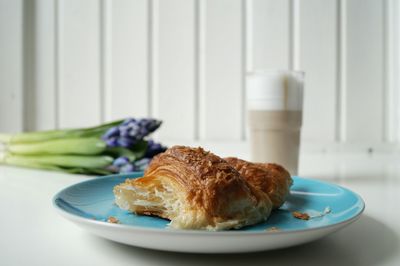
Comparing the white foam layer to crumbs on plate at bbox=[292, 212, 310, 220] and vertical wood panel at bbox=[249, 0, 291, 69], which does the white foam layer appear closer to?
crumbs on plate at bbox=[292, 212, 310, 220]

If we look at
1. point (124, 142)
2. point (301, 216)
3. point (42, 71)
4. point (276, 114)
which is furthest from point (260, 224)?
point (42, 71)

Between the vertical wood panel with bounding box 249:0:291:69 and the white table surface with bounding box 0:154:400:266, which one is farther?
the vertical wood panel with bounding box 249:0:291:69

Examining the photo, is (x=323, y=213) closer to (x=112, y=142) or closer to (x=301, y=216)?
(x=301, y=216)

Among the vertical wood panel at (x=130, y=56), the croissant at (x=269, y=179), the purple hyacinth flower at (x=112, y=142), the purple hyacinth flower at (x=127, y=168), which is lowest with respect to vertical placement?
the purple hyacinth flower at (x=127, y=168)

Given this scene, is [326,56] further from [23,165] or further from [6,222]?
[6,222]

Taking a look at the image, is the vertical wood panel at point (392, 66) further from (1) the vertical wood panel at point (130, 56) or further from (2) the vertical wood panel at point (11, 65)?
(2) the vertical wood panel at point (11, 65)

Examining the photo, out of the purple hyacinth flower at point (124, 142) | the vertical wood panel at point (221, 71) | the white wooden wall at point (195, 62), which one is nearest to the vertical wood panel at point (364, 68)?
the white wooden wall at point (195, 62)

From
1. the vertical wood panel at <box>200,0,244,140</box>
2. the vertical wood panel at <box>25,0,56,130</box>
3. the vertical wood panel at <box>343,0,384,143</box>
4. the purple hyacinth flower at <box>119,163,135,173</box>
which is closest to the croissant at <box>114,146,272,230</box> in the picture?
the purple hyacinth flower at <box>119,163,135,173</box>
